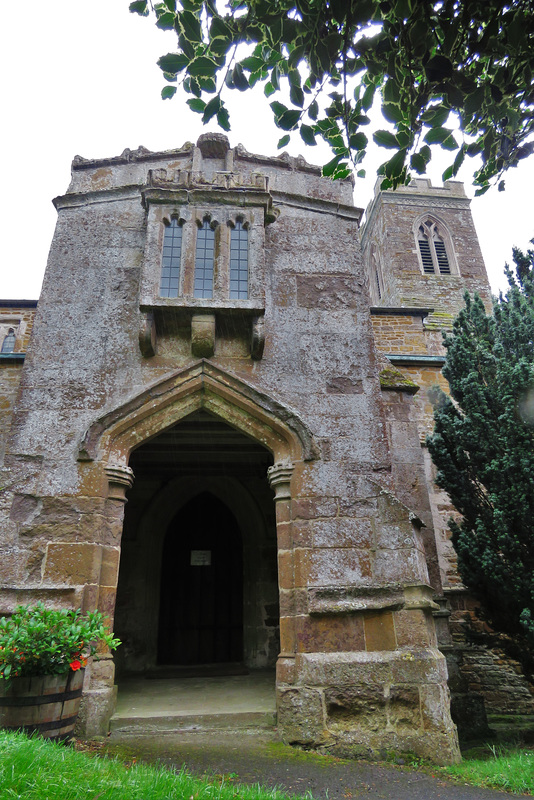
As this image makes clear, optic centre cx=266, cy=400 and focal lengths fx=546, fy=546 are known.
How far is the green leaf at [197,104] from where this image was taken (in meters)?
2.88

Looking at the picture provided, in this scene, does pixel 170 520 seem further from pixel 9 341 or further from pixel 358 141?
pixel 9 341

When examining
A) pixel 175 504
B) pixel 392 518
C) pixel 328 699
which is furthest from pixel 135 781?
pixel 175 504

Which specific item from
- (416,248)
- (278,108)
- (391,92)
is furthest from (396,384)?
(416,248)

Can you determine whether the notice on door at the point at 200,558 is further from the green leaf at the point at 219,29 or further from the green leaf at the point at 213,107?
the green leaf at the point at 219,29

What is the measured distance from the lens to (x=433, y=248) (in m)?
23.0

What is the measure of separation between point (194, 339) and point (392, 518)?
8.61 ft

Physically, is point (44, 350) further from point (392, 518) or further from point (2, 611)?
point (392, 518)

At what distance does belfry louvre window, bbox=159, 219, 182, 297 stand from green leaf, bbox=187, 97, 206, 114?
119 inches

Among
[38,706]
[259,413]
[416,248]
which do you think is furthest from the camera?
[416,248]

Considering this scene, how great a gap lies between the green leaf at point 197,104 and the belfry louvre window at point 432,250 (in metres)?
20.6

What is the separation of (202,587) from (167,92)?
24.6ft

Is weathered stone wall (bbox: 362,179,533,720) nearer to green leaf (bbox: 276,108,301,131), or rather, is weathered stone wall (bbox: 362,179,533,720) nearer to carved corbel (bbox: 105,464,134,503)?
carved corbel (bbox: 105,464,134,503)

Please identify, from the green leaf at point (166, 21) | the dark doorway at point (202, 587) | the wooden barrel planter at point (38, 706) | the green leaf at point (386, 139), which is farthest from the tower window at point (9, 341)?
the green leaf at point (386, 139)

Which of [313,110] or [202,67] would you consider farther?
[313,110]
